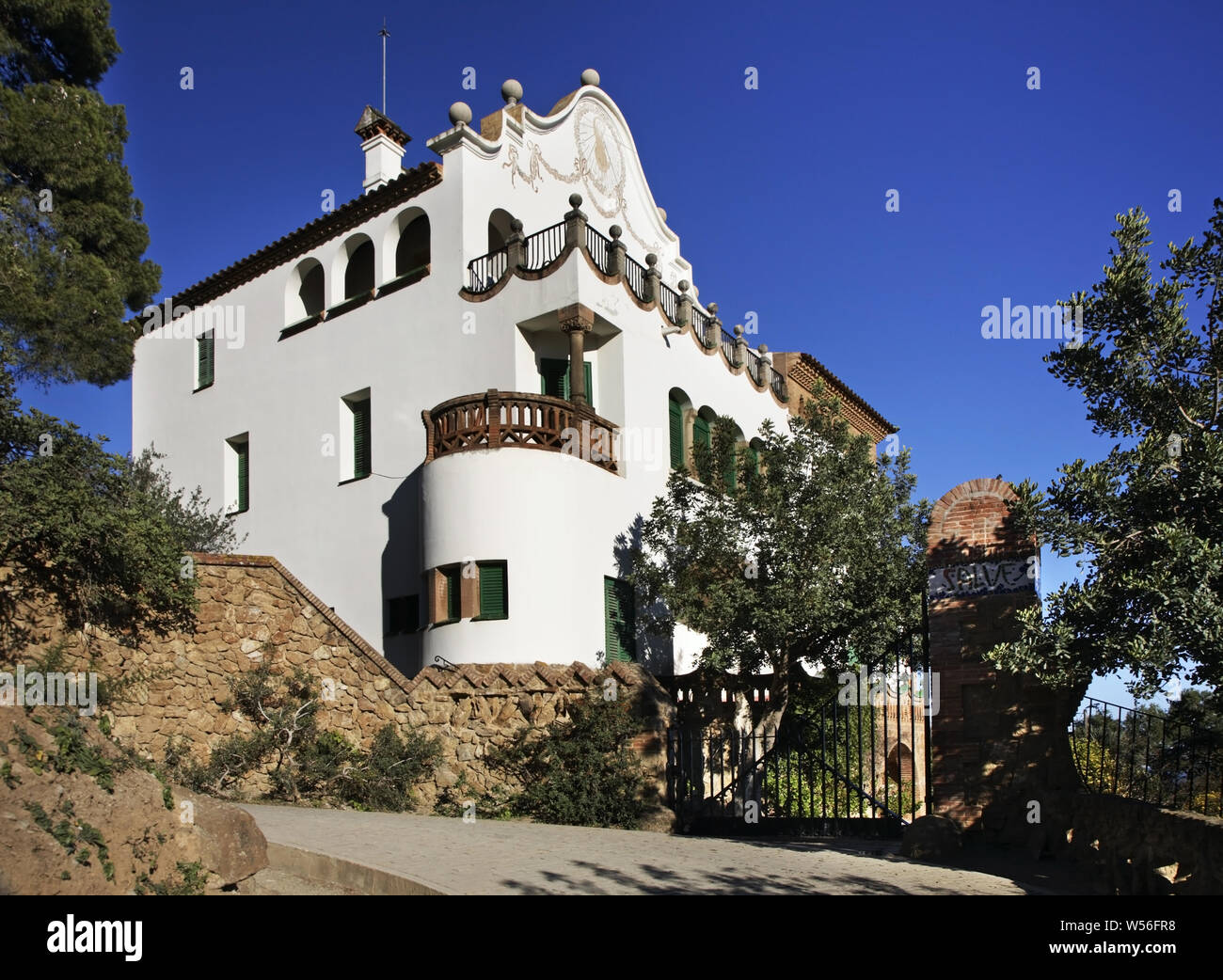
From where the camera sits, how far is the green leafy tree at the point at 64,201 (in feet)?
54.5

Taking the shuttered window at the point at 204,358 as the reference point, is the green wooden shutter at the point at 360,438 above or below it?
below

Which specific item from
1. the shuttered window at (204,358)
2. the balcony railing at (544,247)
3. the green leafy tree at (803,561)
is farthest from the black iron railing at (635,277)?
the shuttered window at (204,358)

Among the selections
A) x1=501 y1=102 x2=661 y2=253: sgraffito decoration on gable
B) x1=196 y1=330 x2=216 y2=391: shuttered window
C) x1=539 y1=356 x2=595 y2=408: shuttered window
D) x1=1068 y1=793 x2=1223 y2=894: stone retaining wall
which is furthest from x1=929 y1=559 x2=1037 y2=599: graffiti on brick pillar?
x1=196 y1=330 x2=216 y2=391: shuttered window

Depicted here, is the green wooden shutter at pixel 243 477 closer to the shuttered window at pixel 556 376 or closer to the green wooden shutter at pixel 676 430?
the shuttered window at pixel 556 376

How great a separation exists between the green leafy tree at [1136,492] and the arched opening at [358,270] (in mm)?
16860

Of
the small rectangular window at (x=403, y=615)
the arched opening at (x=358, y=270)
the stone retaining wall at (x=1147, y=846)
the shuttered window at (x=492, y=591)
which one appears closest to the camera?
the stone retaining wall at (x=1147, y=846)

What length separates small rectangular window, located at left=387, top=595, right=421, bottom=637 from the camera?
785 inches

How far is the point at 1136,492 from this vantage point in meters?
9.36

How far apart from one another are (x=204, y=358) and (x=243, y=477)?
11.5 feet

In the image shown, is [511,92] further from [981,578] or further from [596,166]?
[981,578]

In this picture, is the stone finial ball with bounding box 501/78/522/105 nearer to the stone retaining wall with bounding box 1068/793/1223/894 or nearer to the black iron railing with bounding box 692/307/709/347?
the black iron railing with bounding box 692/307/709/347

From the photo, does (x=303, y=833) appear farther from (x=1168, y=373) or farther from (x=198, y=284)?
(x=198, y=284)

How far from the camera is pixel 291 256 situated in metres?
24.4
